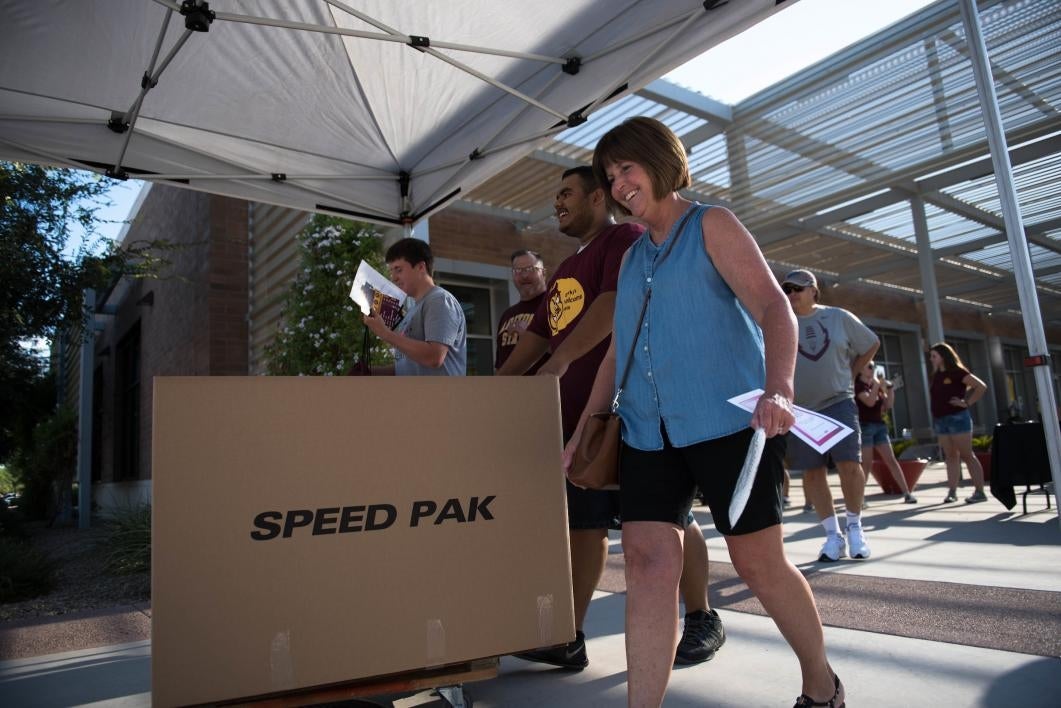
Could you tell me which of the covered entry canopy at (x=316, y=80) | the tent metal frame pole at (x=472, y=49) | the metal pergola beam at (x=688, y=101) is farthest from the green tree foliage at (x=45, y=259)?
the metal pergola beam at (x=688, y=101)

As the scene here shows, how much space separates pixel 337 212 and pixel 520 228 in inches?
261

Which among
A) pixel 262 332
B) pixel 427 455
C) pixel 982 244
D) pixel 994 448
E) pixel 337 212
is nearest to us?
pixel 427 455

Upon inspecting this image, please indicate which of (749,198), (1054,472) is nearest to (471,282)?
(749,198)

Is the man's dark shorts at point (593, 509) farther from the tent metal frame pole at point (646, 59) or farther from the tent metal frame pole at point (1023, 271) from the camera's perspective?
the tent metal frame pole at point (1023, 271)

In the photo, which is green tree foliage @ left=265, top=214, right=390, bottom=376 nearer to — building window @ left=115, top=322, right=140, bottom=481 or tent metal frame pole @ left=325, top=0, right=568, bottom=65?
tent metal frame pole @ left=325, top=0, right=568, bottom=65

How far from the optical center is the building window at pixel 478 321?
34.1 ft

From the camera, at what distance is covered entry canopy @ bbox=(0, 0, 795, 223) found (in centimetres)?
315

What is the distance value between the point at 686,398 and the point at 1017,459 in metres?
5.14

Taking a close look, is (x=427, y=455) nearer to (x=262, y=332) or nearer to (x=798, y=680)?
(x=798, y=680)

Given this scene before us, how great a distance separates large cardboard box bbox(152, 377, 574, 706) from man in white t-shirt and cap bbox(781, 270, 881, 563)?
8.66ft

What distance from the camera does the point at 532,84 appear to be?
12.5 ft

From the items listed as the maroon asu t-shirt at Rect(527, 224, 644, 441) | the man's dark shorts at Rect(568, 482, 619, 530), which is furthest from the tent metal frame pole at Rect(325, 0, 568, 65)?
the man's dark shorts at Rect(568, 482, 619, 530)

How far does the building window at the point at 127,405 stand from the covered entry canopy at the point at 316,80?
35.2 ft

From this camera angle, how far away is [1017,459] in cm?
548
